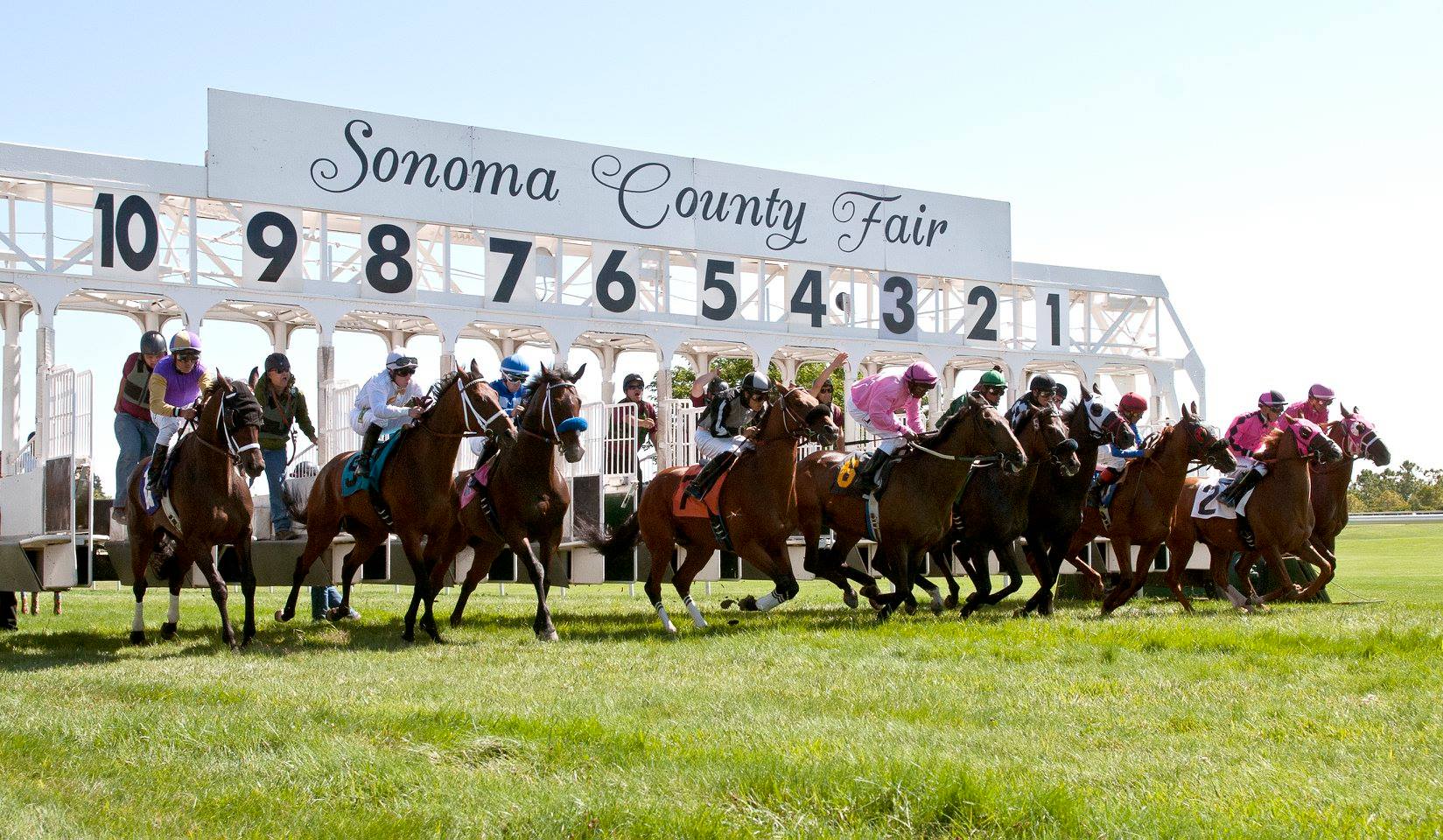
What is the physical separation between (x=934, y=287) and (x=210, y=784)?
18.8m

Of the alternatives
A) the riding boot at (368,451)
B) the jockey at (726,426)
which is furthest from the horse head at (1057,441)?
the riding boot at (368,451)

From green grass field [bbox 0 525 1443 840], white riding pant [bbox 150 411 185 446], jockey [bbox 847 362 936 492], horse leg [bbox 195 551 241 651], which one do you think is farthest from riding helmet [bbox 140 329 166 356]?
jockey [bbox 847 362 936 492]

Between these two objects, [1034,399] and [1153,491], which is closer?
[1034,399]

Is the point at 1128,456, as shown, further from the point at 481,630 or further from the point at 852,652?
the point at 481,630

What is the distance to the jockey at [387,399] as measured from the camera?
1066 centimetres

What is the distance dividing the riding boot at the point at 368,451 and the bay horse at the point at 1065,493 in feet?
18.0

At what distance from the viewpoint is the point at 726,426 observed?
36.7 ft

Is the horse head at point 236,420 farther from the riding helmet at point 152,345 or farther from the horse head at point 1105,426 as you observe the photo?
the horse head at point 1105,426

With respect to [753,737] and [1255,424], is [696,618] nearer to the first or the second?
[753,737]

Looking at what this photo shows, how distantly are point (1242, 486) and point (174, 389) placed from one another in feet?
30.5

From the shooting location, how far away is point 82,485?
10.9 meters

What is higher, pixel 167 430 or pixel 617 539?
pixel 167 430

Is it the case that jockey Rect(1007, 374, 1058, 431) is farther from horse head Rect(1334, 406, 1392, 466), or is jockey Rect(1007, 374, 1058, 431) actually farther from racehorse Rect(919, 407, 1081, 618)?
horse head Rect(1334, 406, 1392, 466)

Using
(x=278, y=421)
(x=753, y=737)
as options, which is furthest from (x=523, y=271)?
(x=753, y=737)
